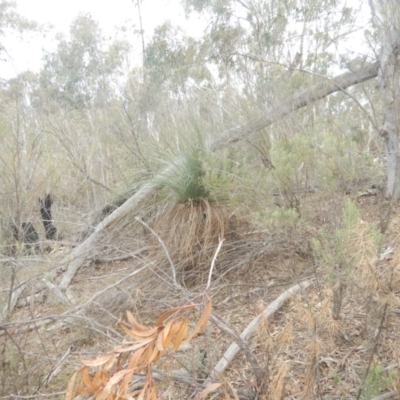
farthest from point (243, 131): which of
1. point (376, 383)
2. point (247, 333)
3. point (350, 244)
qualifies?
point (376, 383)

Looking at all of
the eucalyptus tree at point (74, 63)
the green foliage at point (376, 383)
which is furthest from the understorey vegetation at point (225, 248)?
the eucalyptus tree at point (74, 63)

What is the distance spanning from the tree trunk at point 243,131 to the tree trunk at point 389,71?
0.39 meters

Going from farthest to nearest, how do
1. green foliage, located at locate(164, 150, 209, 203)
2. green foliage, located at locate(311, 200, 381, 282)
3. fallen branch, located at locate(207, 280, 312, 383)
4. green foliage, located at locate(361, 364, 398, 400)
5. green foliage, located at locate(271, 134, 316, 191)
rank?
1. green foliage, located at locate(164, 150, 209, 203)
2. green foliage, located at locate(271, 134, 316, 191)
3. fallen branch, located at locate(207, 280, 312, 383)
4. green foliage, located at locate(361, 364, 398, 400)
5. green foliage, located at locate(311, 200, 381, 282)

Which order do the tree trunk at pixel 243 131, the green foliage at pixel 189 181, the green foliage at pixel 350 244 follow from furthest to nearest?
the tree trunk at pixel 243 131, the green foliage at pixel 189 181, the green foliage at pixel 350 244

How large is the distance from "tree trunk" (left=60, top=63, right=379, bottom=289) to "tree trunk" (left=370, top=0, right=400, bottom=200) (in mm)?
391

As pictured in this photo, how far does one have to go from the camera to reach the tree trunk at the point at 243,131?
4.38m

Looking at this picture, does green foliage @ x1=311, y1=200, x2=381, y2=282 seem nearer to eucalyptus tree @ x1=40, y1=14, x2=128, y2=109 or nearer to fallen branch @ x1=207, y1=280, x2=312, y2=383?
fallen branch @ x1=207, y1=280, x2=312, y2=383

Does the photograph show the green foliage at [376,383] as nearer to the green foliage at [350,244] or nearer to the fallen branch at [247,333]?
the green foliage at [350,244]

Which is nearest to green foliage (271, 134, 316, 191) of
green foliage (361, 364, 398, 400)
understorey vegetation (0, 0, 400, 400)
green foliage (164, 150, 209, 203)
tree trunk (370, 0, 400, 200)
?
understorey vegetation (0, 0, 400, 400)

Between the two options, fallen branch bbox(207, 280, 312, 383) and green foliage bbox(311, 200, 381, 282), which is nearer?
green foliage bbox(311, 200, 381, 282)

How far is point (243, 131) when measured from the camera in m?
4.52

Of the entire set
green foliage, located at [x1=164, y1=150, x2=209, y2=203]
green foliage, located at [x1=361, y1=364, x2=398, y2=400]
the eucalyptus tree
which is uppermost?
the eucalyptus tree

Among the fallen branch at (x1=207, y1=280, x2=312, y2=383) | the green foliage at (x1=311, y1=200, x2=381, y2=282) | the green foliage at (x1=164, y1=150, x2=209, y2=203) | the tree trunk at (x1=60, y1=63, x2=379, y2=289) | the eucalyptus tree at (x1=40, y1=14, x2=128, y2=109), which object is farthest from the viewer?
the eucalyptus tree at (x1=40, y1=14, x2=128, y2=109)

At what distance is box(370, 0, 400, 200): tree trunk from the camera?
4.01 metres
